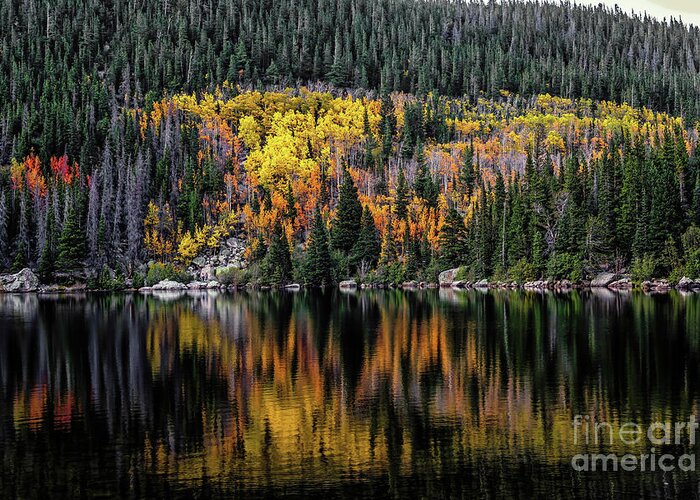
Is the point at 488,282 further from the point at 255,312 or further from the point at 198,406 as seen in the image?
the point at 198,406

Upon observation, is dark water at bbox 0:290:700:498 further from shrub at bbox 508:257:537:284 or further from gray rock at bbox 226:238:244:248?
gray rock at bbox 226:238:244:248

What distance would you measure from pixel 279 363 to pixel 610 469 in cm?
2262

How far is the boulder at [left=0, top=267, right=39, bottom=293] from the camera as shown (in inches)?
4966

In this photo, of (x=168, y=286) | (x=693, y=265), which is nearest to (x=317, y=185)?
(x=168, y=286)

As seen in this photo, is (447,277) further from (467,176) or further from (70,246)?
(70,246)

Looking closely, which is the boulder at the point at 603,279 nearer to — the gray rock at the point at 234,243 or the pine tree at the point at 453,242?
the pine tree at the point at 453,242

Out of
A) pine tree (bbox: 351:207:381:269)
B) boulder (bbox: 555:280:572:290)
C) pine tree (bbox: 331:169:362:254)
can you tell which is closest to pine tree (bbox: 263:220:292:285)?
pine tree (bbox: 331:169:362:254)

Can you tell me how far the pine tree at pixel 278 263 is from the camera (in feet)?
442

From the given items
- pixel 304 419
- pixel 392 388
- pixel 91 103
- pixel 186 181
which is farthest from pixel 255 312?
pixel 91 103

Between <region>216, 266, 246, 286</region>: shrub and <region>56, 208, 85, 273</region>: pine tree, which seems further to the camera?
<region>216, 266, 246, 286</region>: shrub

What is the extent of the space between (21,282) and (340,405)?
109884 millimetres

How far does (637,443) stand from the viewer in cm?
2494

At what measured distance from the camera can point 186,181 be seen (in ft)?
508

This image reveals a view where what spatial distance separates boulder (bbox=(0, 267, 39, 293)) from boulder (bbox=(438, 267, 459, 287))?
6902 centimetres
